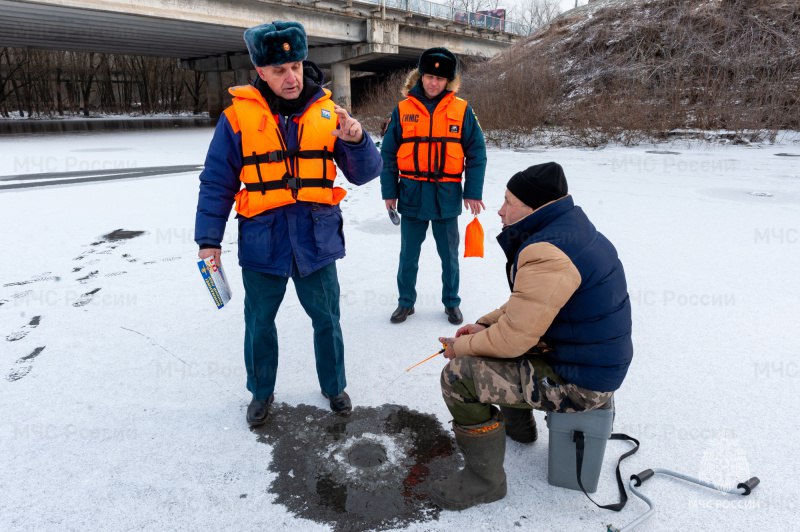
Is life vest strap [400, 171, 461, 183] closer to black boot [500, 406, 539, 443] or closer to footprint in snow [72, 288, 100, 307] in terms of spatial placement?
black boot [500, 406, 539, 443]

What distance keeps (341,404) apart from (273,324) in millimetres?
557

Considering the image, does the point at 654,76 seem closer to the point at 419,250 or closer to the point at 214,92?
the point at 419,250

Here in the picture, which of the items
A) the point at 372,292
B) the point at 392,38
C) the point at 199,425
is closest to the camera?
the point at 199,425

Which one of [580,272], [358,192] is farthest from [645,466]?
[358,192]

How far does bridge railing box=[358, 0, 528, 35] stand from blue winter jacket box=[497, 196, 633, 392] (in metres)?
22.8

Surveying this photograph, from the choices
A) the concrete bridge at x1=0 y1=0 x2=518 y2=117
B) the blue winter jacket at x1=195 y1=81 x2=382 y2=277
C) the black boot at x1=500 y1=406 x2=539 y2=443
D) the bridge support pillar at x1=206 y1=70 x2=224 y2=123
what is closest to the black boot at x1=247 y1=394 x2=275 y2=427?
the blue winter jacket at x1=195 y1=81 x2=382 y2=277

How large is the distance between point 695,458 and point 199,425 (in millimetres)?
2389

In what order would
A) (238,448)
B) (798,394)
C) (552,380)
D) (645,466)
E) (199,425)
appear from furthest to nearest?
(798,394)
(199,425)
(238,448)
(645,466)
(552,380)

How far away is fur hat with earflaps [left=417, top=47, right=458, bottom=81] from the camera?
326 centimetres

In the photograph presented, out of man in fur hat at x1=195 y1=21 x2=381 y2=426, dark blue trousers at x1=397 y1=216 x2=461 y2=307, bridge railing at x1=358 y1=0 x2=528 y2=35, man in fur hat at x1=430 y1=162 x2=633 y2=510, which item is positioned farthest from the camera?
bridge railing at x1=358 y1=0 x2=528 y2=35

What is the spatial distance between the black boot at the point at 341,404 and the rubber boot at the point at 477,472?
717 millimetres

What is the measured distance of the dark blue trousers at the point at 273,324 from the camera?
7.97 feet

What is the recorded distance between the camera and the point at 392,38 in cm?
2311

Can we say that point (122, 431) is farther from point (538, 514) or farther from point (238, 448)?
point (538, 514)
